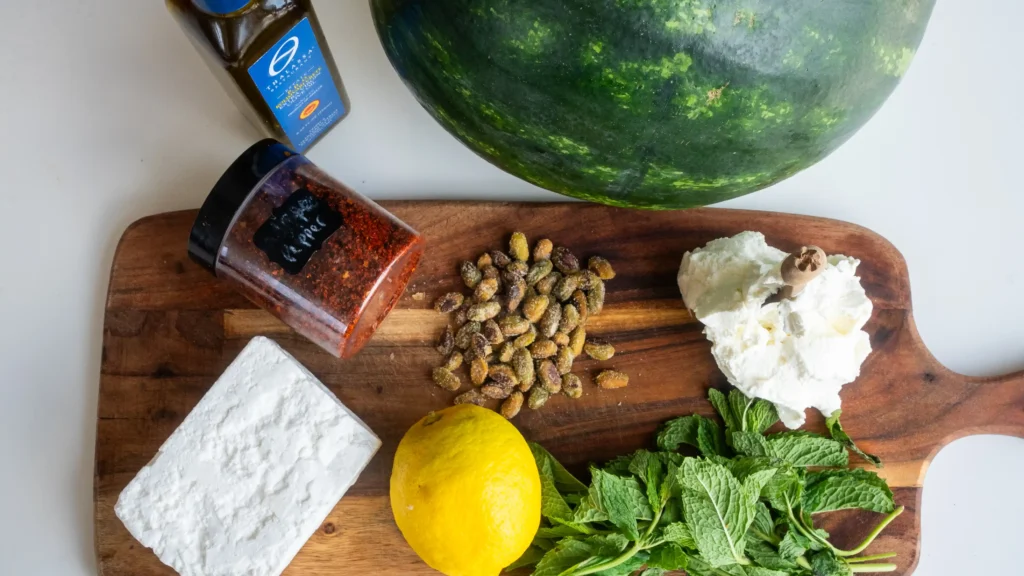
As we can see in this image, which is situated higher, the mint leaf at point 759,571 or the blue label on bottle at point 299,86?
the blue label on bottle at point 299,86

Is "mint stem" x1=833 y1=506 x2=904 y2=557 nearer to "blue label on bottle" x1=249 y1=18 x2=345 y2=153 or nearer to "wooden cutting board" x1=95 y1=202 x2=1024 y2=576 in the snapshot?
"wooden cutting board" x1=95 y1=202 x2=1024 y2=576

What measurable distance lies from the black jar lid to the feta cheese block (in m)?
0.12

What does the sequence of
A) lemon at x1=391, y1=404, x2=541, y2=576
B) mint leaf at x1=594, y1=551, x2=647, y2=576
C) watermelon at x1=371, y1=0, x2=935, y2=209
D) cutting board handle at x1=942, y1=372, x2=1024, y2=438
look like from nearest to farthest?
watermelon at x1=371, y1=0, x2=935, y2=209, lemon at x1=391, y1=404, x2=541, y2=576, mint leaf at x1=594, y1=551, x2=647, y2=576, cutting board handle at x1=942, y1=372, x2=1024, y2=438

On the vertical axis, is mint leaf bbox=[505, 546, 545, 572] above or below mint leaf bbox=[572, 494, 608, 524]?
below

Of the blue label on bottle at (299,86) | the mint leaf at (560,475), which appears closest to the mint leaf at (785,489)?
the mint leaf at (560,475)

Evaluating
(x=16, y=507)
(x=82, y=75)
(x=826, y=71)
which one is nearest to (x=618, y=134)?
(x=826, y=71)

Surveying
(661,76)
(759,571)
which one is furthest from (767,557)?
(661,76)

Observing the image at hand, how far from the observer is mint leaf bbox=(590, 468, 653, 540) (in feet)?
2.61

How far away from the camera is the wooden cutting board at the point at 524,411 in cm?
85

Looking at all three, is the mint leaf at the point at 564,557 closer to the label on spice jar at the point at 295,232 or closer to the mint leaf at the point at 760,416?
the mint leaf at the point at 760,416

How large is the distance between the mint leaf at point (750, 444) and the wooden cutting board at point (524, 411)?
2.4 inches

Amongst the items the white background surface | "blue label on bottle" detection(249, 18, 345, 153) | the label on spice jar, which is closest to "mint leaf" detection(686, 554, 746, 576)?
the white background surface

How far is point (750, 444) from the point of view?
33.4 inches

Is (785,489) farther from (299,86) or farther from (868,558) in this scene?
(299,86)
